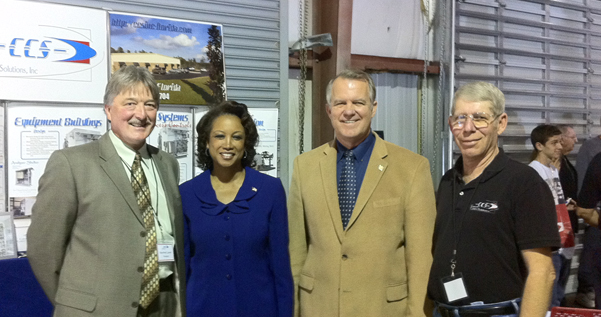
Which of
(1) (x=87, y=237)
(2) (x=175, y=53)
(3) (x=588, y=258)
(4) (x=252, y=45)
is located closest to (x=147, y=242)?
(1) (x=87, y=237)

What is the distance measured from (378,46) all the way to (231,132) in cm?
311

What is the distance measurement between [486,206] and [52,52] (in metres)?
2.88

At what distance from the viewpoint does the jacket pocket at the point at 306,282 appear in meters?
2.50

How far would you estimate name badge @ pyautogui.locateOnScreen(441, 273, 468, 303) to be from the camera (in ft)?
6.93

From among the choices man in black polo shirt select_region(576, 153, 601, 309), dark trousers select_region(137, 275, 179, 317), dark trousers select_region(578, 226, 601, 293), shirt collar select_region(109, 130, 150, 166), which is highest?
shirt collar select_region(109, 130, 150, 166)

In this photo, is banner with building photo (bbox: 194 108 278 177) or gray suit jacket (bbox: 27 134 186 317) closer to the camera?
gray suit jacket (bbox: 27 134 186 317)

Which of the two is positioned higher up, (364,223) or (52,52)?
(52,52)

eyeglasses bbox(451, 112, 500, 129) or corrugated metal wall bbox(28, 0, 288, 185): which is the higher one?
corrugated metal wall bbox(28, 0, 288, 185)

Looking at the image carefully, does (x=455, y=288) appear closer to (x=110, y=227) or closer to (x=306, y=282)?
(x=306, y=282)

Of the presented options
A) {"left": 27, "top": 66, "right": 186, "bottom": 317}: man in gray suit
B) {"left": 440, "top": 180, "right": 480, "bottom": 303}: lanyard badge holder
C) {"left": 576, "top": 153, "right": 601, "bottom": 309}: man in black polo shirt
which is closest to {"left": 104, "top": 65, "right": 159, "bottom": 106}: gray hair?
{"left": 27, "top": 66, "right": 186, "bottom": 317}: man in gray suit

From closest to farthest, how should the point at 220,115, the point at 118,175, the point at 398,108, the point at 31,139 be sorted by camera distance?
1. the point at 118,175
2. the point at 220,115
3. the point at 31,139
4. the point at 398,108

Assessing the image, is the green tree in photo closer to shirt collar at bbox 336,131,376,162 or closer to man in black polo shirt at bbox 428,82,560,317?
shirt collar at bbox 336,131,376,162

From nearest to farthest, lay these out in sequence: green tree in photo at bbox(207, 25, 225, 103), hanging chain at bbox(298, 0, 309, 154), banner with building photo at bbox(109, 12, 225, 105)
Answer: banner with building photo at bbox(109, 12, 225, 105) → green tree in photo at bbox(207, 25, 225, 103) → hanging chain at bbox(298, 0, 309, 154)

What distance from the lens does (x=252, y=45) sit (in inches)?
161
